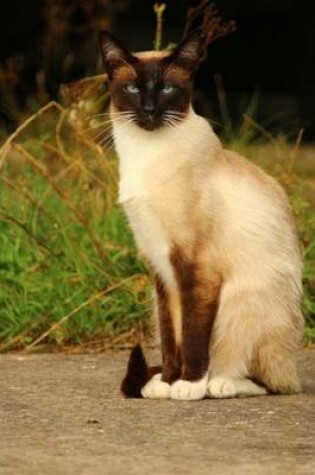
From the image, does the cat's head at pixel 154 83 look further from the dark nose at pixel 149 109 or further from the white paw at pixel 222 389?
the white paw at pixel 222 389

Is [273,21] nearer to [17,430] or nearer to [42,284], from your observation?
[42,284]

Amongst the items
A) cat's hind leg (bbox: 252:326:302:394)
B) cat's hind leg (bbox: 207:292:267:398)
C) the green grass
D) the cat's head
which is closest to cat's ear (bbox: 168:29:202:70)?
the cat's head

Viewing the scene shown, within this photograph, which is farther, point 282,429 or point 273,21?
point 273,21

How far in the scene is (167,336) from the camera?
190 inches

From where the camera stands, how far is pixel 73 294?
237 inches

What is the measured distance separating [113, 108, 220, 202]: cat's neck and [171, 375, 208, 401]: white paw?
657mm

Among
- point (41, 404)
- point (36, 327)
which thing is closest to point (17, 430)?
point (41, 404)

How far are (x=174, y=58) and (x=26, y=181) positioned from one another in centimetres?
234

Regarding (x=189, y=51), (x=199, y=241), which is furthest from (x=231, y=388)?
(x=189, y=51)

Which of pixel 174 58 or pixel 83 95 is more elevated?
pixel 174 58

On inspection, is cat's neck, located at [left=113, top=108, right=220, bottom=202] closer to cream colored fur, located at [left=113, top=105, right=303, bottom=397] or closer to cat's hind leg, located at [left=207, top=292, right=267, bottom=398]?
cream colored fur, located at [left=113, top=105, right=303, bottom=397]

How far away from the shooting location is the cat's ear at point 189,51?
473cm

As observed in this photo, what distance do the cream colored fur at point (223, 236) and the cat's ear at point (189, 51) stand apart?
0.64 feet

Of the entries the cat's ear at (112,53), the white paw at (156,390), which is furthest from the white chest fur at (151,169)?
the white paw at (156,390)
